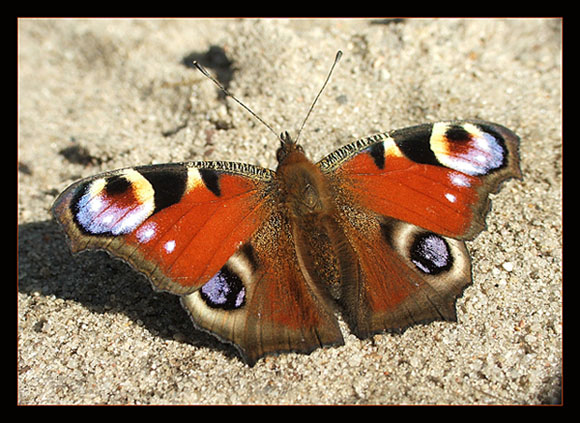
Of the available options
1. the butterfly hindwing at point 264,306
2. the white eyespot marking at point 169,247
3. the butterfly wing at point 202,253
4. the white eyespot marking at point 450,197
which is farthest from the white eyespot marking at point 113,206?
the white eyespot marking at point 450,197

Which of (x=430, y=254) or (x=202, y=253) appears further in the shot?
(x=430, y=254)

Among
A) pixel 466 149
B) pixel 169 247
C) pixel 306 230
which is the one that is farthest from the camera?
pixel 466 149

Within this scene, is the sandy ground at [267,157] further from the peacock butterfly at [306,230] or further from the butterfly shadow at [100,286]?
the peacock butterfly at [306,230]

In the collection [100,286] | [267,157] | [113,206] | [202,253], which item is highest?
[113,206]

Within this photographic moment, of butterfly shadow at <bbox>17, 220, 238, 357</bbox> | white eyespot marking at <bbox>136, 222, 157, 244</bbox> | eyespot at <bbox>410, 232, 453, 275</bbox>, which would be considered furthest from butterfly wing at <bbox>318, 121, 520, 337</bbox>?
white eyespot marking at <bbox>136, 222, 157, 244</bbox>

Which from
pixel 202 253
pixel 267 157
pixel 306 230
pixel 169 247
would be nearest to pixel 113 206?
pixel 169 247

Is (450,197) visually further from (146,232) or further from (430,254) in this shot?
(146,232)

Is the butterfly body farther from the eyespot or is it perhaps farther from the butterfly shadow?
the butterfly shadow
